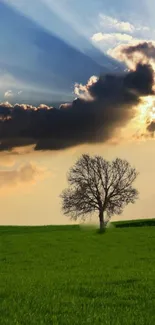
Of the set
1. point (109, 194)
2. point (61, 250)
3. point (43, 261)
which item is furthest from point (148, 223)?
point (43, 261)

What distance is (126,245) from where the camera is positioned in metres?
47.8

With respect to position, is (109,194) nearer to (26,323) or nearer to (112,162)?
(112,162)

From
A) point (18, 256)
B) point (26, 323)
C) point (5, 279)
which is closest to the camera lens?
point (26, 323)

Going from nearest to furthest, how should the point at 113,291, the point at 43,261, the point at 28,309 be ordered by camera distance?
1. the point at 28,309
2. the point at 113,291
3. the point at 43,261

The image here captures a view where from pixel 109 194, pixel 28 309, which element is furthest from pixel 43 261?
pixel 109 194

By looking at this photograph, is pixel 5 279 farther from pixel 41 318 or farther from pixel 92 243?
→ pixel 92 243

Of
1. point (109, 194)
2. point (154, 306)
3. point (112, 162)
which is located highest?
point (112, 162)

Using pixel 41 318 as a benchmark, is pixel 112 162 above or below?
→ above

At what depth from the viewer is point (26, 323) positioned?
43.4 ft

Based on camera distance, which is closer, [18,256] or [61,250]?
[18,256]

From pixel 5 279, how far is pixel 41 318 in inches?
441

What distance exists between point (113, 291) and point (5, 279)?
7.57 metres

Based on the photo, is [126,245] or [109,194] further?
[109,194]

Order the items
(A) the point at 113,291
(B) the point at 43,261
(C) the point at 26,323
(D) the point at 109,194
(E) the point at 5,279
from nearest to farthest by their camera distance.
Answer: (C) the point at 26,323, (A) the point at 113,291, (E) the point at 5,279, (B) the point at 43,261, (D) the point at 109,194
